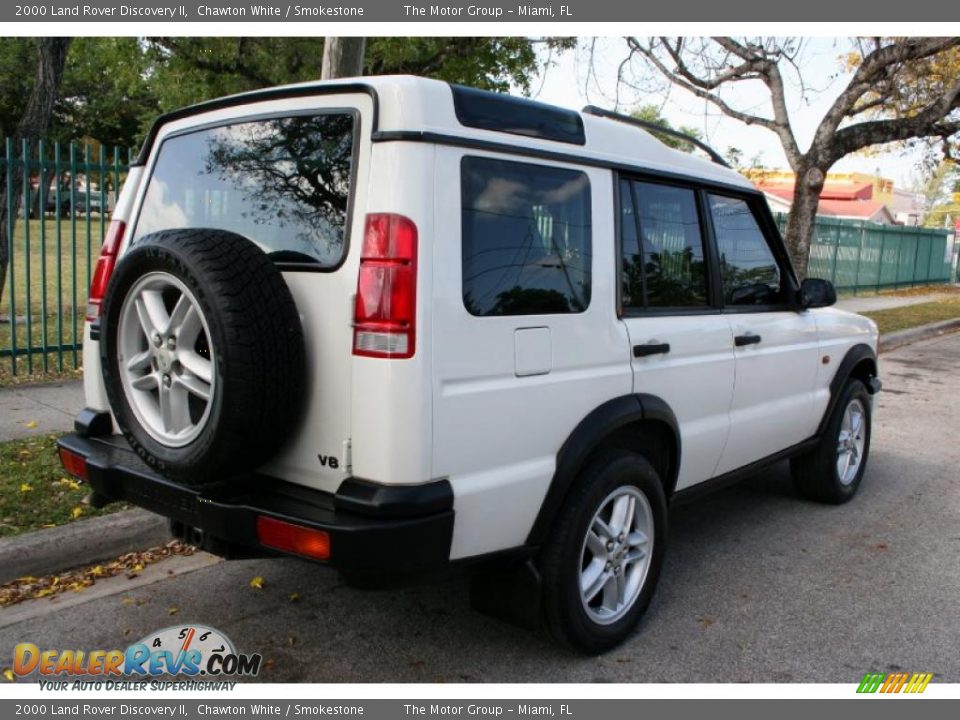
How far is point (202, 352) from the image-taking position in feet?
9.72

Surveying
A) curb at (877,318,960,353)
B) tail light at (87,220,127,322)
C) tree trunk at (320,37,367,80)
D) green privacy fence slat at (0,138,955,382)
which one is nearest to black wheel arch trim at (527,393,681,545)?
tail light at (87,220,127,322)

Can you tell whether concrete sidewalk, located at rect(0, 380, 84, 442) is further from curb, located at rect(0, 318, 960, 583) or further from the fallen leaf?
the fallen leaf

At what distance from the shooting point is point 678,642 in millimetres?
3500

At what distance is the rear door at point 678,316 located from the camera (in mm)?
Result: 3471

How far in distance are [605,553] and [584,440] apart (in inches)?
22.1

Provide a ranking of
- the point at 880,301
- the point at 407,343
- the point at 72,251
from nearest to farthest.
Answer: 1. the point at 407,343
2. the point at 72,251
3. the point at 880,301

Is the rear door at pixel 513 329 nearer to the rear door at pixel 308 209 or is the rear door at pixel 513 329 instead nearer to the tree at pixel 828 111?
the rear door at pixel 308 209

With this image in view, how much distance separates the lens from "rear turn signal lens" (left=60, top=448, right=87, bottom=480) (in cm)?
330

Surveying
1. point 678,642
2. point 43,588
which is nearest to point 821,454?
point 678,642

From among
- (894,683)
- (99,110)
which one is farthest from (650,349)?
(99,110)

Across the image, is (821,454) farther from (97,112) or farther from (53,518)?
(97,112)

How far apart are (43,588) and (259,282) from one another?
7.01 ft

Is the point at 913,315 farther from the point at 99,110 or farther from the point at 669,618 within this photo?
the point at 99,110

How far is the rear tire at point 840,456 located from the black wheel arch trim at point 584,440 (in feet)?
7.52
